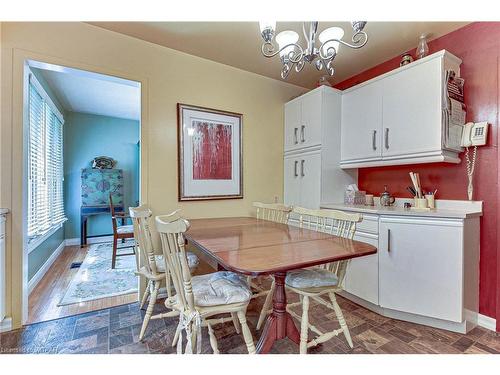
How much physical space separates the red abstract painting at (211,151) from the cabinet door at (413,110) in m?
1.65

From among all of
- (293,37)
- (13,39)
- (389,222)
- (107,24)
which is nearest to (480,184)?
(389,222)

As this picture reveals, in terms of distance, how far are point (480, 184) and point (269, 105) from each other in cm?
227

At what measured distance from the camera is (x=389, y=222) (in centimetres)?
208

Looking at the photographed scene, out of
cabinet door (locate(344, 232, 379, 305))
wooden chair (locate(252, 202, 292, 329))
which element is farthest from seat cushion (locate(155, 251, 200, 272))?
cabinet door (locate(344, 232, 379, 305))

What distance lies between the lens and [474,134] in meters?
1.98

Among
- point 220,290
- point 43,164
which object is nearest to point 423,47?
point 220,290

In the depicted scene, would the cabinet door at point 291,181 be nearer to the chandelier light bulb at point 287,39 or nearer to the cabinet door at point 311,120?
the cabinet door at point 311,120

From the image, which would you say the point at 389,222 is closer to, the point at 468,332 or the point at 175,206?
the point at 468,332

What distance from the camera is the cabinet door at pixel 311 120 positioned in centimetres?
274

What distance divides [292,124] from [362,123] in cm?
85

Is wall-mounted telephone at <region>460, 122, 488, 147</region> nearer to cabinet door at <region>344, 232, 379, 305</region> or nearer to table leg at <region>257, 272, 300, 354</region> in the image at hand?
cabinet door at <region>344, 232, 379, 305</region>

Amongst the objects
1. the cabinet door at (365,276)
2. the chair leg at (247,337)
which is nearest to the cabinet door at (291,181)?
the cabinet door at (365,276)

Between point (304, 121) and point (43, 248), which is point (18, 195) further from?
point (304, 121)

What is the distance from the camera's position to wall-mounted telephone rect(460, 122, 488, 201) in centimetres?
194
